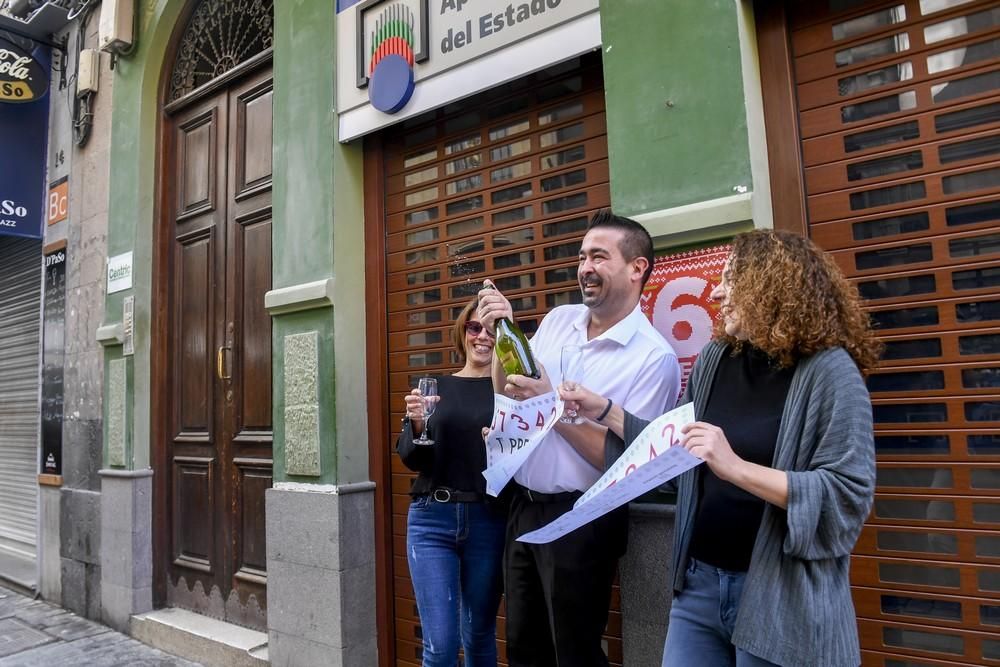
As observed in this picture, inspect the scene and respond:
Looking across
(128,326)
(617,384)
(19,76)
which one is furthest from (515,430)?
(19,76)

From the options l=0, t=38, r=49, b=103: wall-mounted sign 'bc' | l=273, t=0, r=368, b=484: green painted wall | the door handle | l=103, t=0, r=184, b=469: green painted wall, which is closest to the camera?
l=273, t=0, r=368, b=484: green painted wall

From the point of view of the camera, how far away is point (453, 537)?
10.3 ft

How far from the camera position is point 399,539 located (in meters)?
4.37

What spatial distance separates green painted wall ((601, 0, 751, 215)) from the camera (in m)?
2.88

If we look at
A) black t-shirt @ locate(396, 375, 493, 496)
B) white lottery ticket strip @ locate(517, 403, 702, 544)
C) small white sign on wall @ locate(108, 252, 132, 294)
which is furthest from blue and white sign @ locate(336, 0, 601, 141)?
small white sign on wall @ locate(108, 252, 132, 294)

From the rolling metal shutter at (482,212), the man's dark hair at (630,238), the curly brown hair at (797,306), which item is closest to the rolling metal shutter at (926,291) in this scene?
the man's dark hair at (630,238)

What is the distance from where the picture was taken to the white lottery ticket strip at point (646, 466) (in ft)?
5.82

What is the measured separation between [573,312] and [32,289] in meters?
7.36

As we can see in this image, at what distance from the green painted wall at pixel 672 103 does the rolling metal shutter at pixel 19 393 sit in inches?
276

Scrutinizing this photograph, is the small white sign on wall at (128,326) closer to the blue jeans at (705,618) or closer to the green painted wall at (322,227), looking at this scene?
the green painted wall at (322,227)

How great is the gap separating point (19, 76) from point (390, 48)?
4.89 m

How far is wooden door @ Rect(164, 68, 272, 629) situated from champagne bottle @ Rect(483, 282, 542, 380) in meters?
2.91

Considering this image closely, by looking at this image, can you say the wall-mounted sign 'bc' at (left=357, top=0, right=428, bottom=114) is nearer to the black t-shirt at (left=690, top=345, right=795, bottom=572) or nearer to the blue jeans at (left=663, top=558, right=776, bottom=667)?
the black t-shirt at (left=690, top=345, right=795, bottom=572)

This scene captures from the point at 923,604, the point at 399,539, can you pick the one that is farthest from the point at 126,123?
the point at 923,604
